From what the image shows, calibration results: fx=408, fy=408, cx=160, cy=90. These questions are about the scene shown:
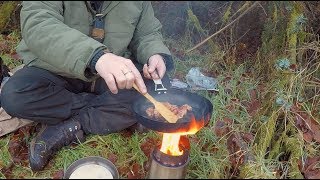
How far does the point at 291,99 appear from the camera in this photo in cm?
296

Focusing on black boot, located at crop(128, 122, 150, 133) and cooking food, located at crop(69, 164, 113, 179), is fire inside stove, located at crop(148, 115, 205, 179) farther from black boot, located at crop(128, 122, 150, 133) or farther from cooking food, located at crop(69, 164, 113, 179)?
black boot, located at crop(128, 122, 150, 133)

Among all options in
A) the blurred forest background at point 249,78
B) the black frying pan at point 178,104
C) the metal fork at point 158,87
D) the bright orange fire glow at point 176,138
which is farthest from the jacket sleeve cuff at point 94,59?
the blurred forest background at point 249,78

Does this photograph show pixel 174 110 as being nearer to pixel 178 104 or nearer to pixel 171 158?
pixel 178 104

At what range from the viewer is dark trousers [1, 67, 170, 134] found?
2.68m

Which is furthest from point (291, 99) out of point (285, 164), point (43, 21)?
point (43, 21)

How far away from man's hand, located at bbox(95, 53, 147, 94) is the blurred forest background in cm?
64

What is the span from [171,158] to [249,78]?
71.4 inches

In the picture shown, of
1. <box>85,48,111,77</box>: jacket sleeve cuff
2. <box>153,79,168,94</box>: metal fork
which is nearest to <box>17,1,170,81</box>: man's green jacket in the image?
<box>85,48,111,77</box>: jacket sleeve cuff

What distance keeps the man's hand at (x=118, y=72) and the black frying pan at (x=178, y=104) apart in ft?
0.64

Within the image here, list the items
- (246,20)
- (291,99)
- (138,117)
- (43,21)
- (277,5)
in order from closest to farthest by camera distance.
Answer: (138,117) < (43,21) < (291,99) < (277,5) < (246,20)

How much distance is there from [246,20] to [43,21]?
2.31m

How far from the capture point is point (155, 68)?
274 cm

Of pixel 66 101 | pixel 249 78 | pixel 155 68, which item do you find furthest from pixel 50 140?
pixel 249 78

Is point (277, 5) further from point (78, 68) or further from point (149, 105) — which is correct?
point (78, 68)
